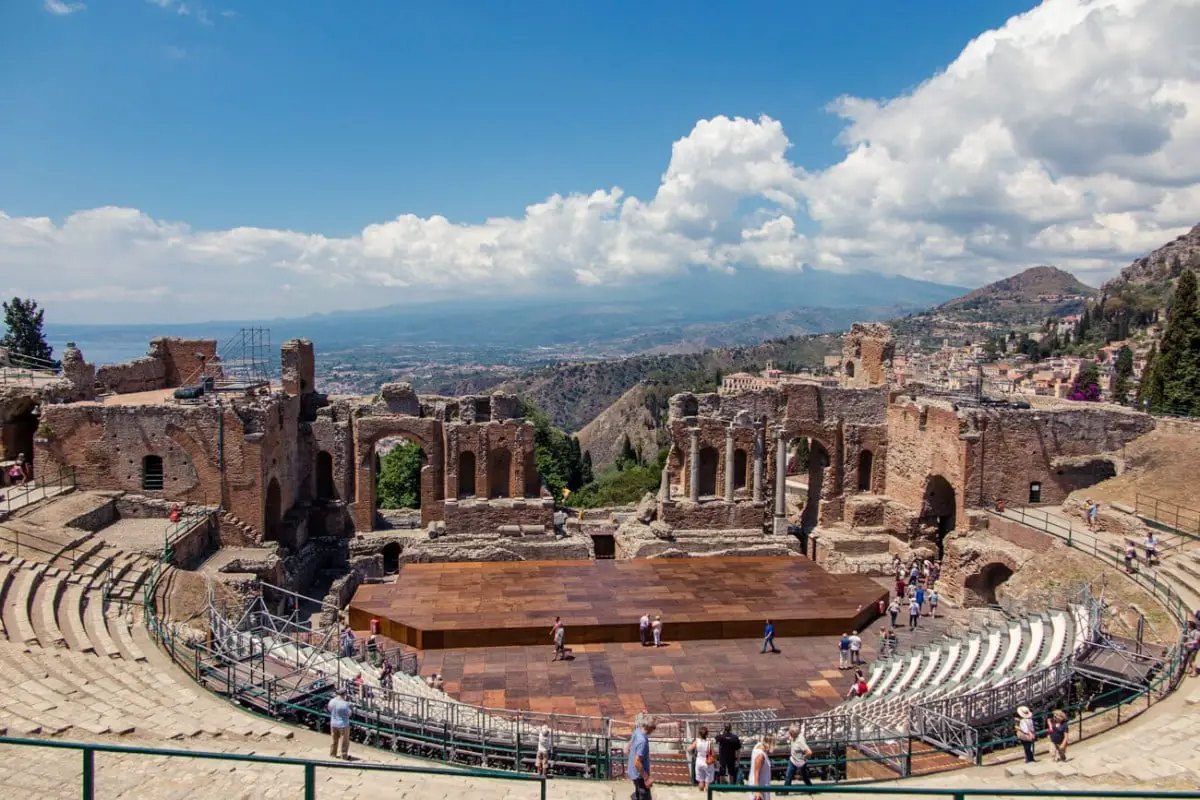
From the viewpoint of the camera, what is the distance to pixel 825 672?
72.1 ft

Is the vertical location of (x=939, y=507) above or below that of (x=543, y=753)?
above

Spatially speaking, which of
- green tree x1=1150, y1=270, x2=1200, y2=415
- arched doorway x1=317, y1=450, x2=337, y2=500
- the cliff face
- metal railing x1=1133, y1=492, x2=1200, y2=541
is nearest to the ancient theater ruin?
arched doorway x1=317, y1=450, x2=337, y2=500

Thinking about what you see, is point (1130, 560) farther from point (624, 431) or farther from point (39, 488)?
point (624, 431)

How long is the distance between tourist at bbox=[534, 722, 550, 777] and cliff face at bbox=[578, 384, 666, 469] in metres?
80.9

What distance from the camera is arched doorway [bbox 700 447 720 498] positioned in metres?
35.7

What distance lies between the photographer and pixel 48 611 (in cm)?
1852

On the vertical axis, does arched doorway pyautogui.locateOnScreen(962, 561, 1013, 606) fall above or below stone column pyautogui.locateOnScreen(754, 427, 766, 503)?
below

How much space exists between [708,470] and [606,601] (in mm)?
11403

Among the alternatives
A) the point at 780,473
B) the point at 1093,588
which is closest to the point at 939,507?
the point at 780,473

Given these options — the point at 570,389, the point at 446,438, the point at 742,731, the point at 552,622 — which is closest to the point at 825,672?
the point at 742,731

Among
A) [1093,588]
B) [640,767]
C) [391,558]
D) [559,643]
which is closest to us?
[640,767]

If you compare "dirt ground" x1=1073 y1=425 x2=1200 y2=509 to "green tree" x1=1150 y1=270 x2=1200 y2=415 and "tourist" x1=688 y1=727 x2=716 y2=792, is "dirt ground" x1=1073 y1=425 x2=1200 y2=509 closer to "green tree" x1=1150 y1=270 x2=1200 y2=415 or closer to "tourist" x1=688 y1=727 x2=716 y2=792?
"green tree" x1=1150 y1=270 x2=1200 y2=415

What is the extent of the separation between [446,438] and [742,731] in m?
18.9

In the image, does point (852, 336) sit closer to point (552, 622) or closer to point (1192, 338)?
point (1192, 338)
